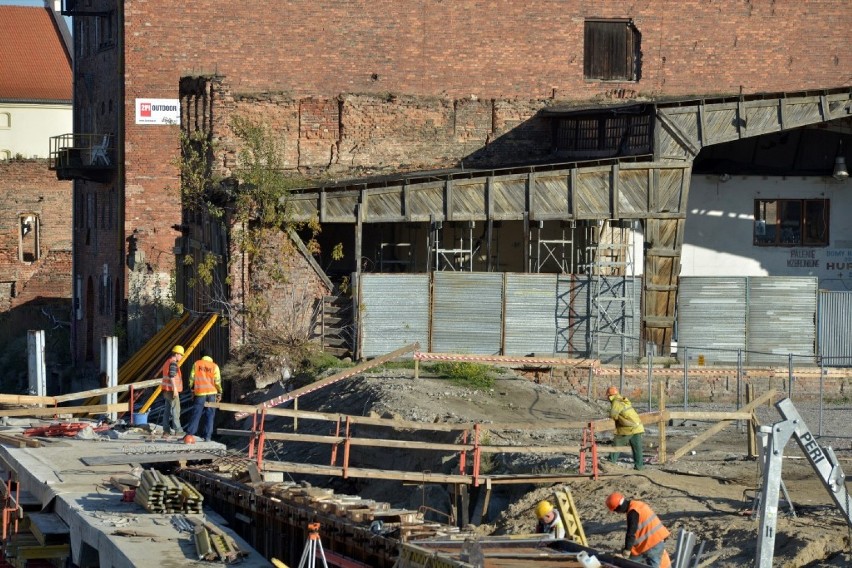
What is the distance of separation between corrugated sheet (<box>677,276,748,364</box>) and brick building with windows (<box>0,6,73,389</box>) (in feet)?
76.8

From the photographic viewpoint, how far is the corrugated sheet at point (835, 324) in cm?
3338

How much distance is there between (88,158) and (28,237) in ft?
57.6

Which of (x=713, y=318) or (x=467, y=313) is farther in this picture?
(x=713, y=318)

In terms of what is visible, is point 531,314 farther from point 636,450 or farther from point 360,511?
point 360,511

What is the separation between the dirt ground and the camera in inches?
696

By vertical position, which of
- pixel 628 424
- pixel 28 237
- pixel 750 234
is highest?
pixel 750 234

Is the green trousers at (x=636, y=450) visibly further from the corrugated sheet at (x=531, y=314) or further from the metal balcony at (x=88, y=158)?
the metal balcony at (x=88, y=158)

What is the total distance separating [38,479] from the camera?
72.8 feet

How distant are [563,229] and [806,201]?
772 cm

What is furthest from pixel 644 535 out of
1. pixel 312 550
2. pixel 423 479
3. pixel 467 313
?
pixel 467 313

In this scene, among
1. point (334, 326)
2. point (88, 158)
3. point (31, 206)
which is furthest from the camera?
point (31, 206)

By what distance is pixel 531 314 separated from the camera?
3142 centimetres

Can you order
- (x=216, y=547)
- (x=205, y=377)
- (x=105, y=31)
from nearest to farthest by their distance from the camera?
(x=216, y=547)
(x=205, y=377)
(x=105, y=31)

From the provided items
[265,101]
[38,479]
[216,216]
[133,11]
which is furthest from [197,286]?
[38,479]
